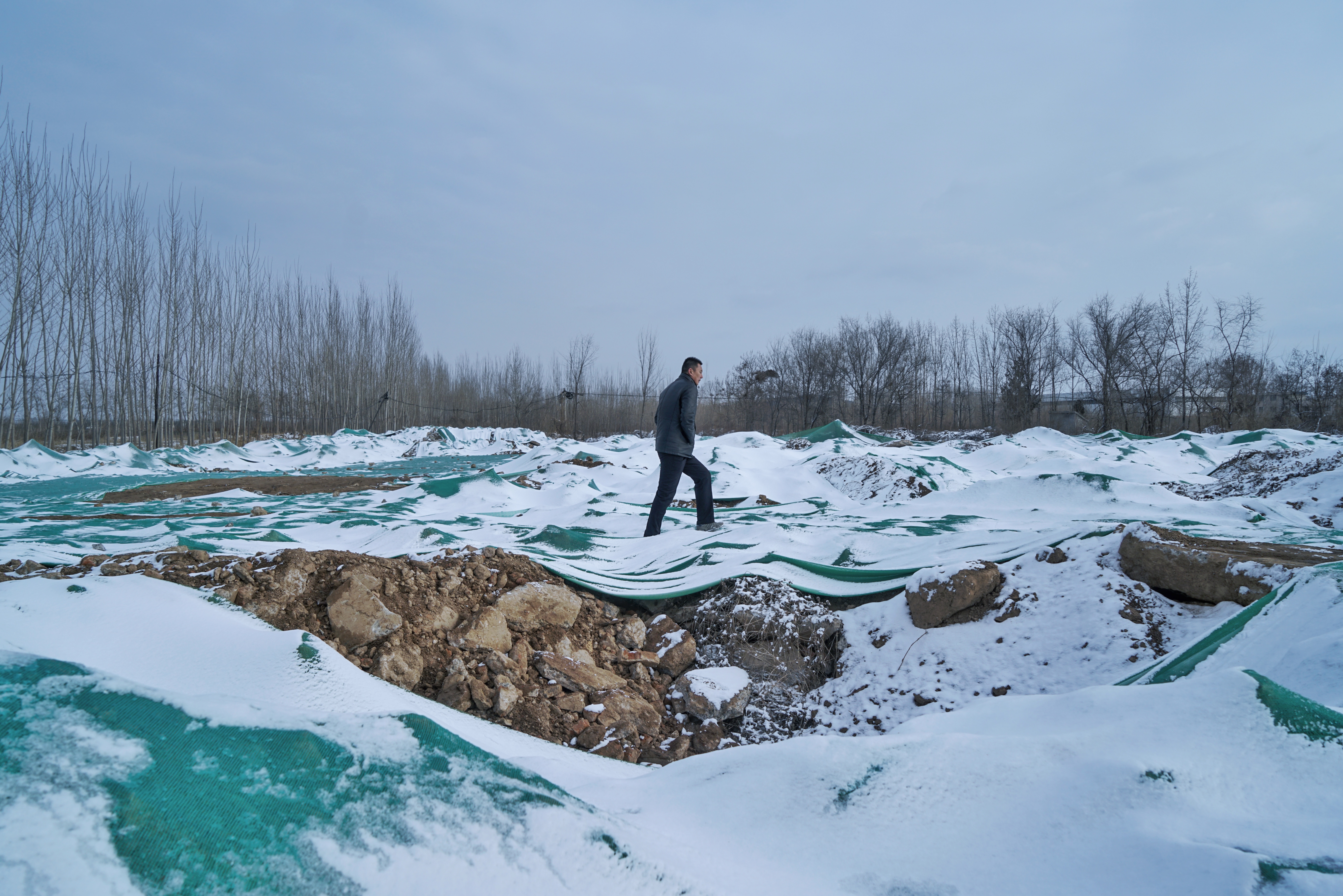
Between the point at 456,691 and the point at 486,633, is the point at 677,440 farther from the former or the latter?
the point at 456,691

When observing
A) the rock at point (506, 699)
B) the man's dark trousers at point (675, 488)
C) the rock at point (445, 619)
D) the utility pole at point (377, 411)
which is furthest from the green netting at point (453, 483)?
the utility pole at point (377, 411)

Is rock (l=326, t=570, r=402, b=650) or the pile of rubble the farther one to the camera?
rock (l=326, t=570, r=402, b=650)

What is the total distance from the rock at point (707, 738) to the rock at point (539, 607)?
34.3 inches

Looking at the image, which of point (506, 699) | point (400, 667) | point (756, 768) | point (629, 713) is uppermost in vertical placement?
point (756, 768)

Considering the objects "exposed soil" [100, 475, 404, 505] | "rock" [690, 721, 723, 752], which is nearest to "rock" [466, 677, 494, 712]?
"rock" [690, 721, 723, 752]

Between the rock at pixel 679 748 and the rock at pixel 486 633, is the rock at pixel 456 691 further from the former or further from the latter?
the rock at pixel 679 748

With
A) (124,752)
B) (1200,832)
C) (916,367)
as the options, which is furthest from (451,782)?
(916,367)

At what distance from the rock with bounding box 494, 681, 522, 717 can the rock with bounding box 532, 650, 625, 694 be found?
200 mm

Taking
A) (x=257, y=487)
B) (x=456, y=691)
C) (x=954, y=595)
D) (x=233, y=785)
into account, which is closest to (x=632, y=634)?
(x=456, y=691)

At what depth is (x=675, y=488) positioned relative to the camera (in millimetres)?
4852

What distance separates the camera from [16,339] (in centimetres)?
1112

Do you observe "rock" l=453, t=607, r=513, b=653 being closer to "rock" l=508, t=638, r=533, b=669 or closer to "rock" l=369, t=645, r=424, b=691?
"rock" l=508, t=638, r=533, b=669

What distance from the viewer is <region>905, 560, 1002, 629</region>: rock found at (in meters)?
2.85

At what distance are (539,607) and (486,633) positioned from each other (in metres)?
0.37
